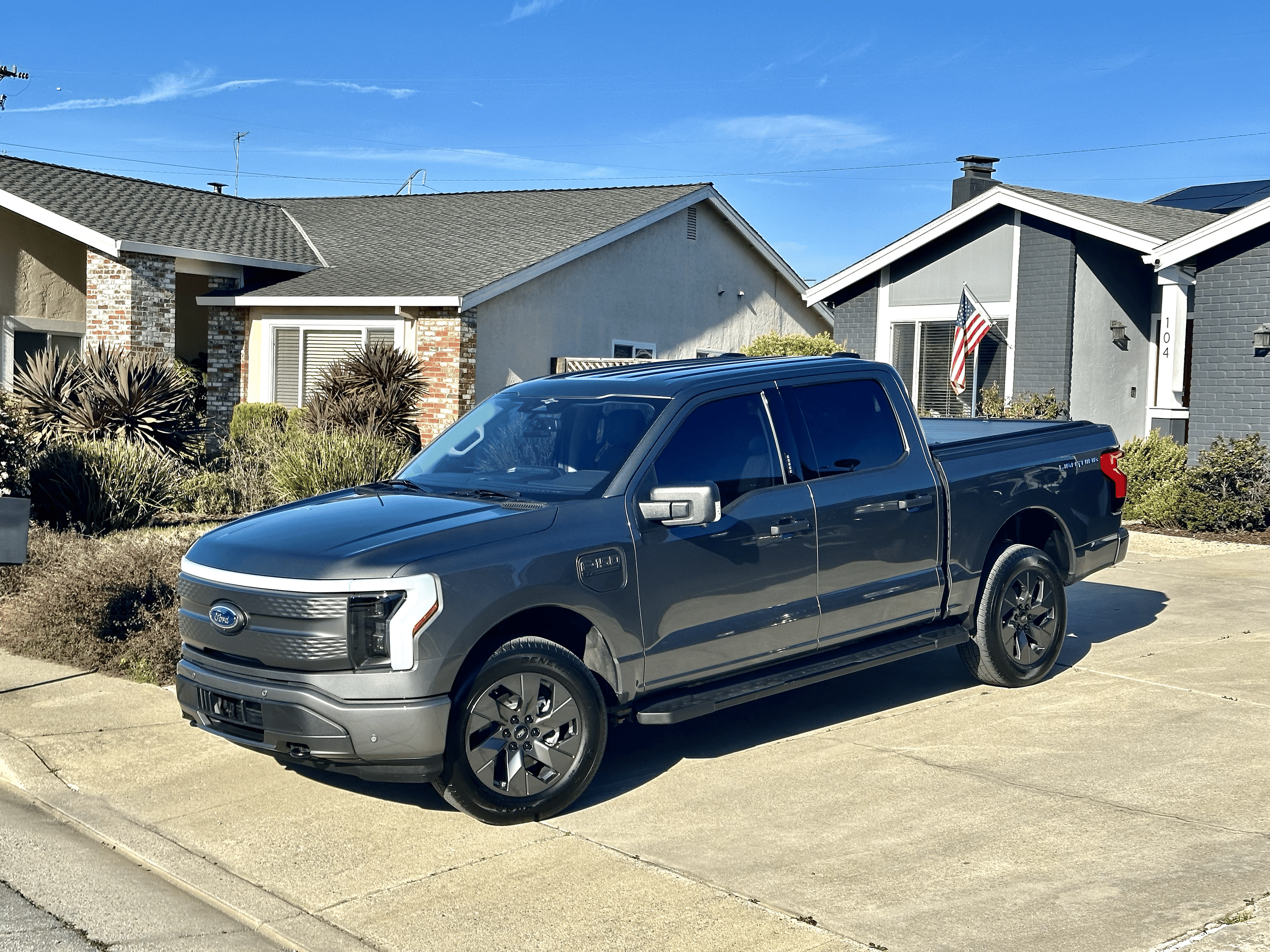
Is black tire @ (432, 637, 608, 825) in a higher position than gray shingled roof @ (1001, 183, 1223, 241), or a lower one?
lower

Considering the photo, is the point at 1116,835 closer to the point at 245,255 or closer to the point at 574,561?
the point at 574,561

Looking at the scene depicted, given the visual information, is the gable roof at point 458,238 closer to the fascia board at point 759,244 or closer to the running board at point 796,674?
the fascia board at point 759,244

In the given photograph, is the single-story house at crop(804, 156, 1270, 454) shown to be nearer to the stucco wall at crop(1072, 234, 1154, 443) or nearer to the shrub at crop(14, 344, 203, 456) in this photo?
the stucco wall at crop(1072, 234, 1154, 443)

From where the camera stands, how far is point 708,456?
6.54 metres

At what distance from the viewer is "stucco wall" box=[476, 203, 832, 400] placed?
2242 cm

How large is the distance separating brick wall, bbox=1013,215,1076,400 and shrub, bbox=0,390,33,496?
45.4 ft

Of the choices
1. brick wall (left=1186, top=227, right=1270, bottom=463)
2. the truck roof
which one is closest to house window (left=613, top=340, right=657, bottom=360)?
brick wall (left=1186, top=227, right=1270, bottom=463)

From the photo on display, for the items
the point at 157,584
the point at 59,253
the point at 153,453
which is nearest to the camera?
→ the point at 157,584

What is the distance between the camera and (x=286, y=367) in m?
23.5

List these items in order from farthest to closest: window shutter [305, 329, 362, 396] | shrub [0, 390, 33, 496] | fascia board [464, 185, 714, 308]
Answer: window shutter [305, 329, 362, 396]
fascia board [464, 185, 714, 308]
shrub [0, 390, 33, 496]

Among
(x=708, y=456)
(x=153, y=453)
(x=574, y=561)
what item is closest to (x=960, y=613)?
(x=708, y=456)

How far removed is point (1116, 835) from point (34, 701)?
6.05 m

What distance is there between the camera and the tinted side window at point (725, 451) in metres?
6.42

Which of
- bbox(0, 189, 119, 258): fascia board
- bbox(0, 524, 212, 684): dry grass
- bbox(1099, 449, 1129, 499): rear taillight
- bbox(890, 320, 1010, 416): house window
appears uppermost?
bbox(0, 189, 119, 258): fascia board
